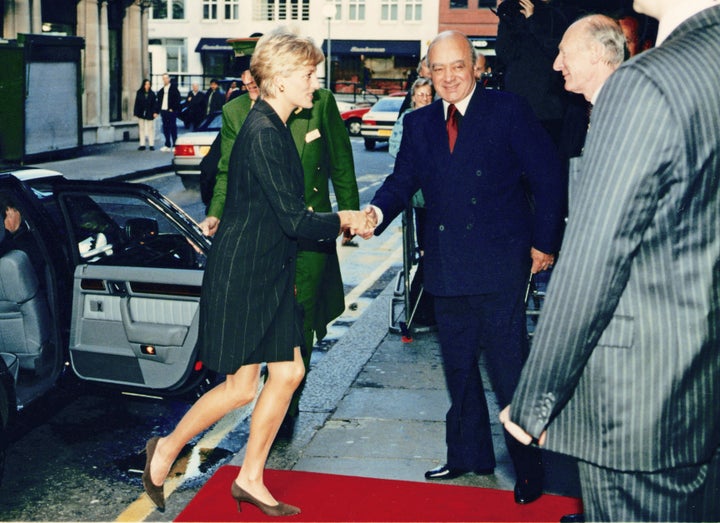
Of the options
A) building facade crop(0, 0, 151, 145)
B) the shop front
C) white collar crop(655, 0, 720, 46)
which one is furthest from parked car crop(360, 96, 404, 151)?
the shop front

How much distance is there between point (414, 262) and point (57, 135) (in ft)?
45.9

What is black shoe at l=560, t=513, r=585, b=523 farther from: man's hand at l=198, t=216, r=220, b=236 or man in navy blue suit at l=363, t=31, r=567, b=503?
man's hand at l=198, t=216, r=220, b=236

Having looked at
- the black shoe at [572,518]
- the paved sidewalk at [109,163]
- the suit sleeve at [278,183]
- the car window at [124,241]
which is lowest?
the black shoe at [572,518]

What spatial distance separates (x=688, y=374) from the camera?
2.08 meters

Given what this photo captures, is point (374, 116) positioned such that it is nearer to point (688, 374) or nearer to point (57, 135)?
point (57, 135)

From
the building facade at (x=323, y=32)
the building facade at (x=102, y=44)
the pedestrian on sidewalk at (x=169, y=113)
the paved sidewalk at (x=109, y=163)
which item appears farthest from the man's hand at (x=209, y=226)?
the building facade at (x=323, y=32)

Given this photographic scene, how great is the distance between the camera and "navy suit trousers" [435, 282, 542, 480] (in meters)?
4.20

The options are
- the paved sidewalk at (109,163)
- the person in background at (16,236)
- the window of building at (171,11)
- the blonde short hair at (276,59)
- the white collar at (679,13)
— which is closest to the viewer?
the white collar at (679,13)

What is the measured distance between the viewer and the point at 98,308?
5.01 m

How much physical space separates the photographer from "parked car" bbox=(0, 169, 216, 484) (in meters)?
2.49

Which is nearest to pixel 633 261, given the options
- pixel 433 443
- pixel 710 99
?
pixel 710 99

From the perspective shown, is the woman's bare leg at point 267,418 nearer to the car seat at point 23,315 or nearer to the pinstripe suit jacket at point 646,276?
the car seat at point 23,315

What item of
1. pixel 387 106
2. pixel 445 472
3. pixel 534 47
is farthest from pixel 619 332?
pixel 387 106

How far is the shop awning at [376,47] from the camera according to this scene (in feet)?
206
